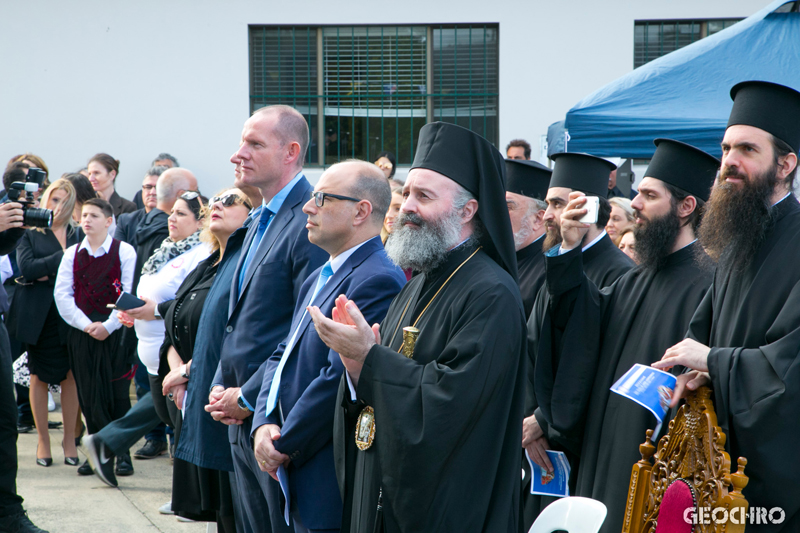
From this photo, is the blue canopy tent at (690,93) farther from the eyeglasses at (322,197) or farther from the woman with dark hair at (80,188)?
the woman with dark hair at (80,188)

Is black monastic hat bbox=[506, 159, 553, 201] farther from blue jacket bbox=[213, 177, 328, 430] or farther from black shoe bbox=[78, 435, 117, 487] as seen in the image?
black shoe bbox=[78, 435, 117, 487]

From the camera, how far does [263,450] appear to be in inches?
121

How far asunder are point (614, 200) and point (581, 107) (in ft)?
2.61

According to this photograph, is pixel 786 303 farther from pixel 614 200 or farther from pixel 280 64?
pixel 280 64

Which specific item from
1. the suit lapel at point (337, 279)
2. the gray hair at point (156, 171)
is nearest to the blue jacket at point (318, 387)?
the suit lapel at point (337, 279)

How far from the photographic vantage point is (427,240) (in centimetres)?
286

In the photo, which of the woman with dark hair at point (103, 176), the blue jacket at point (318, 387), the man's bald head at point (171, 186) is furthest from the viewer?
the woman with dark hair at point (103, 176)

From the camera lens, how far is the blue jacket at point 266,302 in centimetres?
358

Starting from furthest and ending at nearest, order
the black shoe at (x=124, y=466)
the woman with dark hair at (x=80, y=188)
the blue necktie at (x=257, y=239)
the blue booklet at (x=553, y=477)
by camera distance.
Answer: the woman with dark hair at (x=80, y=188)
the black shoe at (x=124, y=466)
the blue necktie at (x=257, y=239)
the blue booklet at (x=553, y=477)

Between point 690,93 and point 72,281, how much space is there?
5.11m

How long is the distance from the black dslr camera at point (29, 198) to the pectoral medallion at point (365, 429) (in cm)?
311

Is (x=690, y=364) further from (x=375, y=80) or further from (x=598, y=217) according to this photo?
(x=375, y=80)

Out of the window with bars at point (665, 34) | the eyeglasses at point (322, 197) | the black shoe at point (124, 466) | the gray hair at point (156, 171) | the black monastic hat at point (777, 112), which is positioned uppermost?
the window with bars at point (665, 34)

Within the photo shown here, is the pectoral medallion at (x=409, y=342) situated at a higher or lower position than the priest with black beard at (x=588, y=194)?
lower
